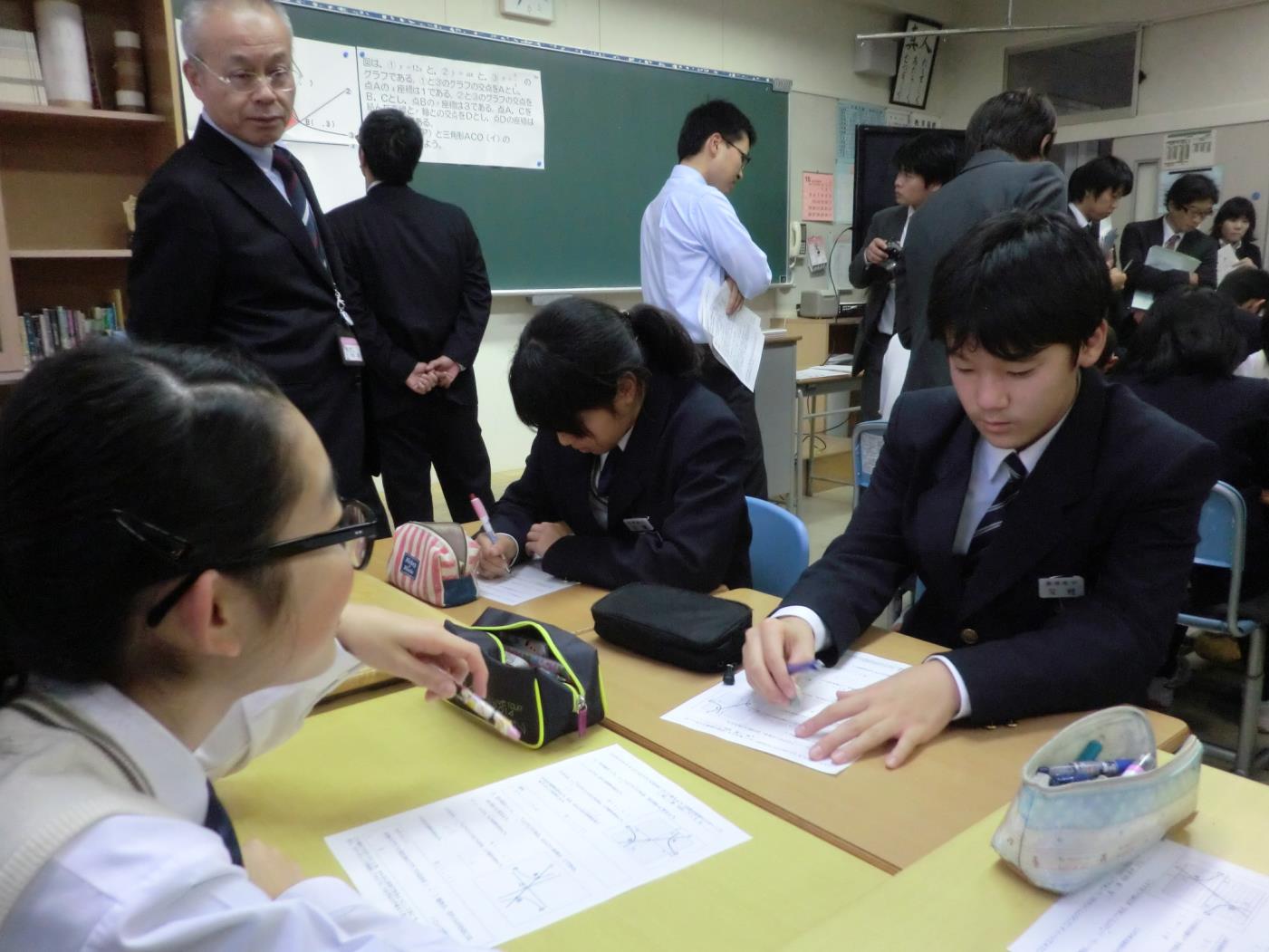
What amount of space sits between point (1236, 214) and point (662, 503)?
4.90 m

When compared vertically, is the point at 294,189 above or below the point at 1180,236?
above

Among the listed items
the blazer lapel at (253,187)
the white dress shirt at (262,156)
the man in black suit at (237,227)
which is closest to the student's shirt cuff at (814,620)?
the man in black suit at (237,227)

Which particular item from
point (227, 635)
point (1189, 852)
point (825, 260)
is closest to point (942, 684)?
point (1189, 852)

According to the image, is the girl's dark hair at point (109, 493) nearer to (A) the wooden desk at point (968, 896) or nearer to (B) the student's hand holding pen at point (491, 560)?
(A) the wooden desk at point (968, 896)

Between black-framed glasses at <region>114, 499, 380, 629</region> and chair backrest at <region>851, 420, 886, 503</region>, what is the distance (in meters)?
1.78

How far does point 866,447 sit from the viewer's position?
2.39 m

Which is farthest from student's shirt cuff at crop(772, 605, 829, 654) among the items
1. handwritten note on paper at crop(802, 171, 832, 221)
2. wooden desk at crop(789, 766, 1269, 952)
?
handwritten note on paper at crop(802, 171, 832, 221)

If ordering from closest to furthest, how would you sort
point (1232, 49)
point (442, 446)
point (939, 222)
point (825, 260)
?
1. point (939, 222)
2. point (442, 446)
3. point (1232, 49)
4. point (825, 260)

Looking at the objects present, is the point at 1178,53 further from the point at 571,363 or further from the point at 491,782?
the point at 491,782

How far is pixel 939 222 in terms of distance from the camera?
2.68 meters

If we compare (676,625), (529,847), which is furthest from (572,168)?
(529,847)

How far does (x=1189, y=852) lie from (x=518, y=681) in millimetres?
638

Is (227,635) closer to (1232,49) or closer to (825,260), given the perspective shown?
(825,260)

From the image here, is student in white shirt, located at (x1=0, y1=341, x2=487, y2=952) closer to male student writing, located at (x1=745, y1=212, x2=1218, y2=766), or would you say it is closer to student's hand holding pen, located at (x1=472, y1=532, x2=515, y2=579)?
male student writing, located at (x1=745, y1=212, x2=1218, y2=766)
